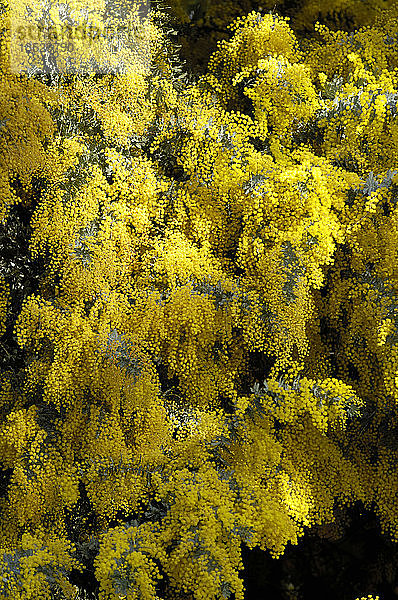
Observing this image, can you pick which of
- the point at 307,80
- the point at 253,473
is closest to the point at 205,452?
the point at 253,473

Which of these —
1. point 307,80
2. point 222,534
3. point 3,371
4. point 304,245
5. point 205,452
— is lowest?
point 222,534

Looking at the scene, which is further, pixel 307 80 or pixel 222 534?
pixel 307 80

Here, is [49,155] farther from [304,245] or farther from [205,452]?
[205,452]

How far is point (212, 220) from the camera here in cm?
541

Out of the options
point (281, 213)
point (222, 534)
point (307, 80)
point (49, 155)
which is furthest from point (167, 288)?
point (307, 80)

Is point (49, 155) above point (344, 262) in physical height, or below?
above

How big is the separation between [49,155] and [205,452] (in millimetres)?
2688

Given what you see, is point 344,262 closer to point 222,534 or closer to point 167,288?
point 167,288

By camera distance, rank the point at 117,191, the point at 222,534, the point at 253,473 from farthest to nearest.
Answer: the point at 117,191 < the point at 253,473 < the point at 222,534

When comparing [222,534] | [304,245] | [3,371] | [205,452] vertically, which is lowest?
[222,534]

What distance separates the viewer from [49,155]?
17.4ft

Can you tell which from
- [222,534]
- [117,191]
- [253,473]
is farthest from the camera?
[117,191]

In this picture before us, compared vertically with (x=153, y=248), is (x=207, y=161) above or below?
above

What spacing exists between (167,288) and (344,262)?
153cm
